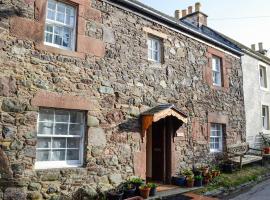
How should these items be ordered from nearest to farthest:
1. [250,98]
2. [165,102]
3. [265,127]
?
[165,102]
[250,98]
[265,127]

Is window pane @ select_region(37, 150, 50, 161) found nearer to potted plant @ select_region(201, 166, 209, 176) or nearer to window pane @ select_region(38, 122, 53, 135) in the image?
window pane @ select_region(38, 122, 53, 135)

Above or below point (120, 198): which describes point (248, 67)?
above

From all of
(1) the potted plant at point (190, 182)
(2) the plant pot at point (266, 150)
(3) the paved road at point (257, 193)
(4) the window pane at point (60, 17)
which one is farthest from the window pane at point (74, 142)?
(2) the plant pot at point (266, 150)

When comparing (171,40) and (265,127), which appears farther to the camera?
(265,127)

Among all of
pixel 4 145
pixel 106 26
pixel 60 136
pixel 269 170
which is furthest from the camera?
pixel 269 170

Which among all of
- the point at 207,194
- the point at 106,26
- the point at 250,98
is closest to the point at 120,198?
the point at 207,194

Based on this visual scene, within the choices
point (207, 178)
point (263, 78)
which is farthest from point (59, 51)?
point (263, 78)

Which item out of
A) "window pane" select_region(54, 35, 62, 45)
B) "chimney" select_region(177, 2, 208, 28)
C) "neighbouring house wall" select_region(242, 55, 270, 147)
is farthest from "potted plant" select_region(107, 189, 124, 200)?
"chimney" select_region(177, 2, 208, 28)

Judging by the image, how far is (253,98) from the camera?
49.4 feet

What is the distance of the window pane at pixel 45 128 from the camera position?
6871 millimetres

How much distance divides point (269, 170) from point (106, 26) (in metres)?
9.73

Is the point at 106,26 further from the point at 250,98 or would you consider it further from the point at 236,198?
the point at 250,98

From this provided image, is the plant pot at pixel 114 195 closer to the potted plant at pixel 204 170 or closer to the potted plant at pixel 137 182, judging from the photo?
the potted plant at pixel 137 182

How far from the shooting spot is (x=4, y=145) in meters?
6.13
